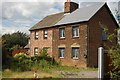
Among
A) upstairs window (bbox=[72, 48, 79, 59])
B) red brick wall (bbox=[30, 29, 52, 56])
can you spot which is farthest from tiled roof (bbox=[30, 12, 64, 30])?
upstairs window (bbox=[72, 48, 79, 59])

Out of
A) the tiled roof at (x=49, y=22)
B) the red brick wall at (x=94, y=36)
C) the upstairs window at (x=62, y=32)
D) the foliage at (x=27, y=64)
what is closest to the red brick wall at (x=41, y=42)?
the tiled roof at (x=49, y=22)

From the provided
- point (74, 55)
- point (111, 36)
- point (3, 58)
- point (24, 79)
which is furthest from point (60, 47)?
point (111, 36)

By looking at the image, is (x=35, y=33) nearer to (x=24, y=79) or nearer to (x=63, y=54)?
(x=63, y=54)

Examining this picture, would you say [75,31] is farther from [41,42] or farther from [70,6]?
[41,42]

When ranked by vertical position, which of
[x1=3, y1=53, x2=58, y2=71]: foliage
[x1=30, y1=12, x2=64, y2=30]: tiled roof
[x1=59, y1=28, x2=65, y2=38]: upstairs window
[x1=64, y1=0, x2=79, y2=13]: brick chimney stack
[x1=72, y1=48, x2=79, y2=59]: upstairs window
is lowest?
[x1=3, y1=53, x2=58, y2=71]: foliage

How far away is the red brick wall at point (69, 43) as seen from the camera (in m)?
29.7

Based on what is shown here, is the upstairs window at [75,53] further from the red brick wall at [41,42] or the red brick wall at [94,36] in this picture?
the red brick wall at [41,42]

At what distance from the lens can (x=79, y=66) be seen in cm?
3002

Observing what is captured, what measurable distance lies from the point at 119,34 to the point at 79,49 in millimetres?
23737

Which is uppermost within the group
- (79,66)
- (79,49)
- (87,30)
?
(87,30)

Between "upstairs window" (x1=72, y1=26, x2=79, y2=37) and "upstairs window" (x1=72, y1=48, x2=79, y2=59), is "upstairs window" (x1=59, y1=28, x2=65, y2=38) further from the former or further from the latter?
"upstairs window" (x1=72, y1=48, x2=79, y2=59)

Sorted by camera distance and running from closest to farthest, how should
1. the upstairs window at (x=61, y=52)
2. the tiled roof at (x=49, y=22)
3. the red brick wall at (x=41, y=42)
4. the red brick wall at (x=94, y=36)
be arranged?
the red brick wall at (x=94, y=36) → the upstairs window at (x=61, y=52) → the red brick wall at (x=41, y=42) → the tiled roof at (x=49, y=22)

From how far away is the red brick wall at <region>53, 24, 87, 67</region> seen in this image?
29.7 meters

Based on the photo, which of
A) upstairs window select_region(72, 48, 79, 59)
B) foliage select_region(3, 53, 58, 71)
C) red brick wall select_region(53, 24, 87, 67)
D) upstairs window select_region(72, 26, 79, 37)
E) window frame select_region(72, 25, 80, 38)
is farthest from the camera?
upstairs window select_region(72, 26, 79, 37)
